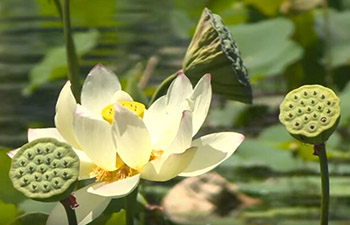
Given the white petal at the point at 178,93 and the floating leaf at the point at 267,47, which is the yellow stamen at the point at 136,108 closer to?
the white petal at the point at 178,93

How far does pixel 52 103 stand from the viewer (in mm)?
2611

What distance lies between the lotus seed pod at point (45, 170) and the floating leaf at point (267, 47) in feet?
4.86

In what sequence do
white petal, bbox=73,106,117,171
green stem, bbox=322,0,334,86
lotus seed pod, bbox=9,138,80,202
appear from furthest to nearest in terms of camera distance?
green stem, bbox=322,0,334,86
white petal, bbox=73,106,117,171
lotus seed pod, bbox=9,138,80,202

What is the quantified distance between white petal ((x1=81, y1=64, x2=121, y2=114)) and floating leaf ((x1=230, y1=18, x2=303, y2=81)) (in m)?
1.24

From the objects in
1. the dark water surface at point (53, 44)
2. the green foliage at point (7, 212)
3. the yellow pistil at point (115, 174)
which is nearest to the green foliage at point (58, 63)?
the dark water surface at point (53, 44)

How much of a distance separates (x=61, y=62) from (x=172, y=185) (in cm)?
55

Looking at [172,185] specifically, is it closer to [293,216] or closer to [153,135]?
[293,216]

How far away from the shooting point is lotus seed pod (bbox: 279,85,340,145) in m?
0.73

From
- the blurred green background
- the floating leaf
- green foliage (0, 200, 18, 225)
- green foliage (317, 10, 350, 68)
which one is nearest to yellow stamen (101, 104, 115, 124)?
the blurred green background

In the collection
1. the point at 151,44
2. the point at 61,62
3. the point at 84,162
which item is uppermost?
the point at 84,162

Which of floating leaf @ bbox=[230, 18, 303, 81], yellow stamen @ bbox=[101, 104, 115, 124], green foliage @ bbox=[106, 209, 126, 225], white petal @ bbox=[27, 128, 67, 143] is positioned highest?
yellow stamen @ bbox=[101, 104, 115, 124]

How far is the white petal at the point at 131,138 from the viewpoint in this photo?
76 cm

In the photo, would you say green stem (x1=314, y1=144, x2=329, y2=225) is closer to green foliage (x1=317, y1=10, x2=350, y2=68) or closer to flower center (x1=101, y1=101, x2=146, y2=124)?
flower center (x1=101, y1=101, x2=146, y2=124)

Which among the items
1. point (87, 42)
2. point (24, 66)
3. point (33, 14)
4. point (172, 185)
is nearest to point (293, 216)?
point (172, 185)
